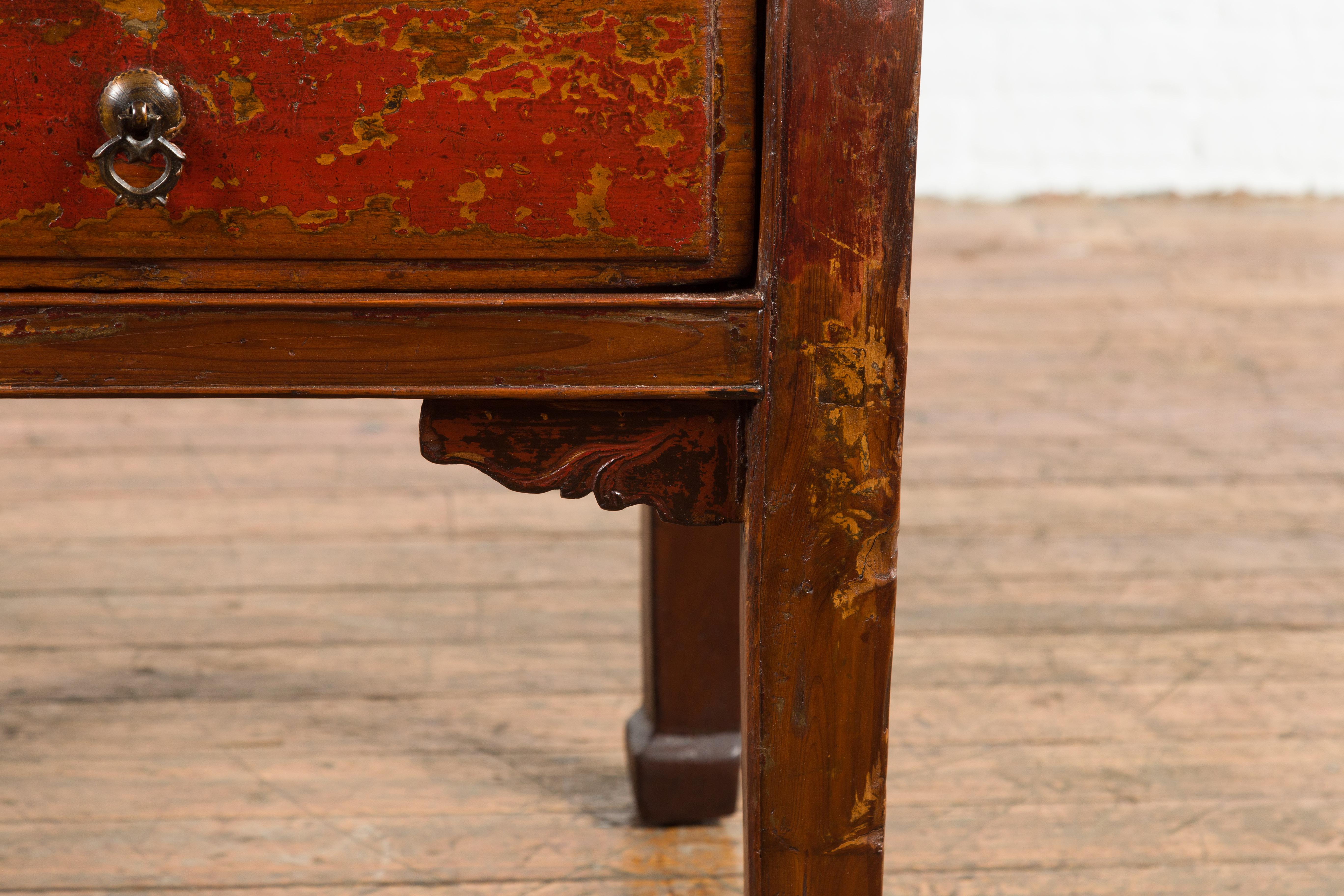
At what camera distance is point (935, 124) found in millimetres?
3920

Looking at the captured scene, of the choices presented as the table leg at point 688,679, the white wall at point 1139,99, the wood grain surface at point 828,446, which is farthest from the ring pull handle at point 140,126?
the white wall at point 1139,99

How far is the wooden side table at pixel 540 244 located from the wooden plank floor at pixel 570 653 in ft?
1.65

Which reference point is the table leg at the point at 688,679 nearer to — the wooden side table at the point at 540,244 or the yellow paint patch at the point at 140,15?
the wooden side table at the point at 540,244

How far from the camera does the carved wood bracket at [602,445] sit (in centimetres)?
58

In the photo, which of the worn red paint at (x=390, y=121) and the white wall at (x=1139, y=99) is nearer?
the worn red paint at (x=390, y=121)

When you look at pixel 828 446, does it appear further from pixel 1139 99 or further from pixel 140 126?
pixel 1139 99

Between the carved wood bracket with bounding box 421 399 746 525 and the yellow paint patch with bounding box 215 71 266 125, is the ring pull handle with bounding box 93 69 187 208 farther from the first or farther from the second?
the carved wood bracket with bounding box 421 399 746 525

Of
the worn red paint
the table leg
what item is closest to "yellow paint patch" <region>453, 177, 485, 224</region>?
the worn red paint

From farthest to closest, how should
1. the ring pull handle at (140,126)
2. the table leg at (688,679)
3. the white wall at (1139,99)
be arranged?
the white wall at (1139,99), the table leg at (688,679), the ring pull handle at (140,126)

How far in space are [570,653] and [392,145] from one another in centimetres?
91

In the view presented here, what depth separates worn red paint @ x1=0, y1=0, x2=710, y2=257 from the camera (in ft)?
1.66

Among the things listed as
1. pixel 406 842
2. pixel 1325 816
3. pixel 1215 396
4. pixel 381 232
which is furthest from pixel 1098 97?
pixel 381 232

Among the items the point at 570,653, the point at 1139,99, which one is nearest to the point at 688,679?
the point at 570,653

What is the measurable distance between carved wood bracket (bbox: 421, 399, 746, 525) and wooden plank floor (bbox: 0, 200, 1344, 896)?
0.49 metres
